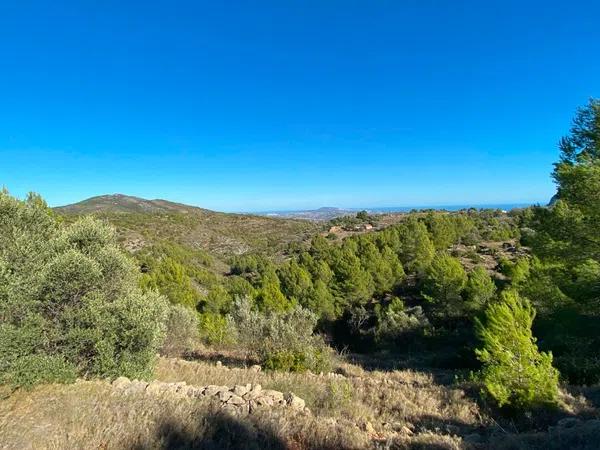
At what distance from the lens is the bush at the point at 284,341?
11.1 m

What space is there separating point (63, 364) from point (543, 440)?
7.38m

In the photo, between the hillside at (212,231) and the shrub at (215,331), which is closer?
the shrub at (215,331)

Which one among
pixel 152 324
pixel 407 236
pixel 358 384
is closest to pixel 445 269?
pixel 407 236

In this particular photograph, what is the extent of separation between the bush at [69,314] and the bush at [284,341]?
3.93 m

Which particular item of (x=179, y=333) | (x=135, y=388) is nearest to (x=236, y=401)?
(x=135, y=388)

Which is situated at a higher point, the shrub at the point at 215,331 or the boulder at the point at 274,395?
the boulder at the point at 274,395

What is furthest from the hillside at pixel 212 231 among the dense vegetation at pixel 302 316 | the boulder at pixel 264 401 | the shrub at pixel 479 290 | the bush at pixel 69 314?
the boulder at pixel 264 401

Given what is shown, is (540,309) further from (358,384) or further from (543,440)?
(543,440)

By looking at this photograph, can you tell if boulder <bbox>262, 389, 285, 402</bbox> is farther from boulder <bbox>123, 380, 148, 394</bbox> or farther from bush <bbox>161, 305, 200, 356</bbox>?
bush <bbox>161, 305, 200, 356</bbox>

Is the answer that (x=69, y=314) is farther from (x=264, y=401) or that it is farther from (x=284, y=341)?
(x=284, y=341)

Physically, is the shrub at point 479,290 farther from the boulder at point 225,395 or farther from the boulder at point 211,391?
the boulder at point 225,395

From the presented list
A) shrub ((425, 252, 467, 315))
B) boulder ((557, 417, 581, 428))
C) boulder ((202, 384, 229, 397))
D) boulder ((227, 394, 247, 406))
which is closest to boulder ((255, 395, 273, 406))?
boulder ((227, 394, 247, 406))

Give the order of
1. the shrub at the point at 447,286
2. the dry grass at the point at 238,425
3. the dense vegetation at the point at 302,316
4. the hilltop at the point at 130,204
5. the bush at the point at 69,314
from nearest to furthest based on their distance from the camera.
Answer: the dry grass at the point at 238,425 → the bush at the point at 69,314 → the dense vegetation at the point at 302,316 → the shrub at the point at 447,286 → the hilltop at the point at 130,204

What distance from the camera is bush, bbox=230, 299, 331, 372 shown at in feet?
36.3
